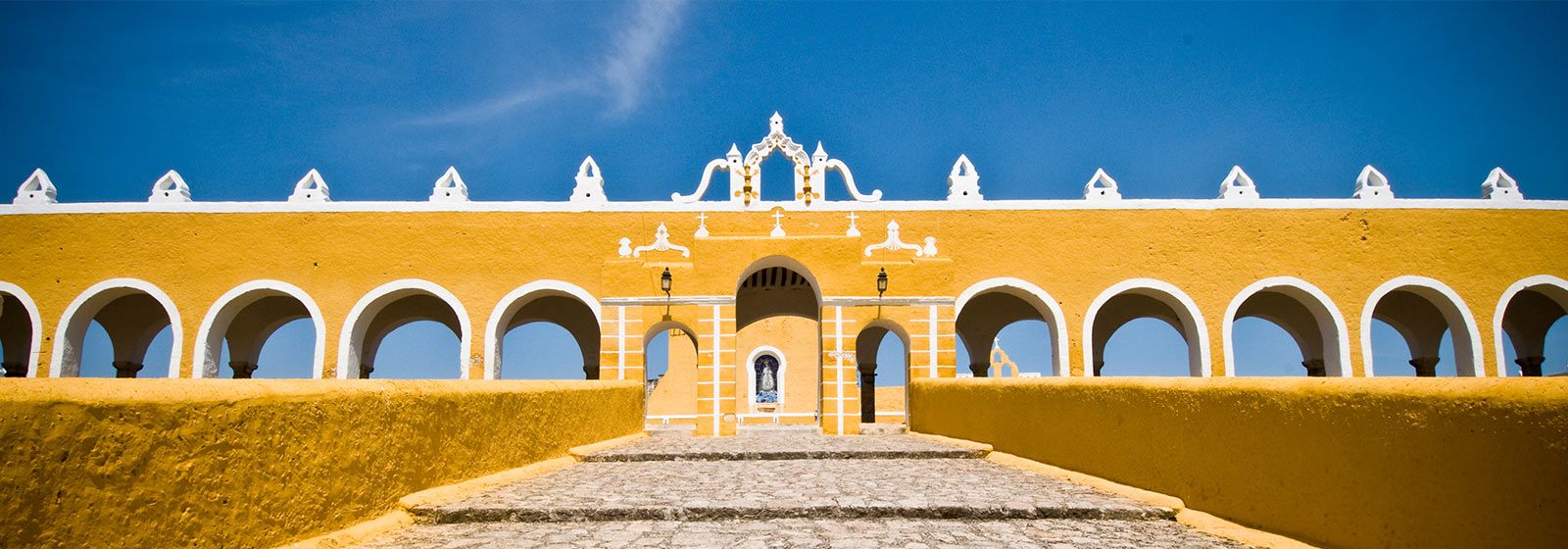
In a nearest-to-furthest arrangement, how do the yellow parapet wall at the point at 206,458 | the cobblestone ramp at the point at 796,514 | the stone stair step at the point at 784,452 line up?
the yellow parapet wall at the point at 206,458
the cobblestone ramp at the point at 796,514
the stone stair step at the point at 784,452

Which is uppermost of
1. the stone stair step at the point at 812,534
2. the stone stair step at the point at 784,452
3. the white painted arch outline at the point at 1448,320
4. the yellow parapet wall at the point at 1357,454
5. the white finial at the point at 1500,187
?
the white finial at the point at 1500,187

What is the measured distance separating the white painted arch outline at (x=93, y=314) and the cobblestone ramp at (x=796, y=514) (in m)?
11.8

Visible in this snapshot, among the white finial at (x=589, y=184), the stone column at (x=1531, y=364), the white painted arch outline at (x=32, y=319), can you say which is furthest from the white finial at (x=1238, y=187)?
the white painted arch outline at (x=32, y=319)

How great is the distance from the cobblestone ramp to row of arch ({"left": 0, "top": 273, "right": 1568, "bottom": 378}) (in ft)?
25.7

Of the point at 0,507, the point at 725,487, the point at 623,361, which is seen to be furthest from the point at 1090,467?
the point at 623,361

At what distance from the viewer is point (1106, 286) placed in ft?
54.7

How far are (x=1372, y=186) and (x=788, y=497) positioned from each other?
50.2ft

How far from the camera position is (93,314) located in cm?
1620

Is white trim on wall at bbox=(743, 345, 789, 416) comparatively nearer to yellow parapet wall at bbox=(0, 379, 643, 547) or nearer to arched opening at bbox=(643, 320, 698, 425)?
arched opening at bbox=(643, 320, 698, 425)

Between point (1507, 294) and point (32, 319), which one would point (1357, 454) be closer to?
point (1507, 294)

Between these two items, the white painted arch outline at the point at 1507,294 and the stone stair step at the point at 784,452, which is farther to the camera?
the white painted arch outline at the point at 1507,294

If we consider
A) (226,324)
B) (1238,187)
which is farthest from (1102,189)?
(226,324)

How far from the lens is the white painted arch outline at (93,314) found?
15.7 metres

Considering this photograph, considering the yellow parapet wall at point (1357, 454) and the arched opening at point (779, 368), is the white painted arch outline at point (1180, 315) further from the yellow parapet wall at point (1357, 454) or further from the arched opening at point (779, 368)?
the yellow parapet wall at point (1357, 454)
